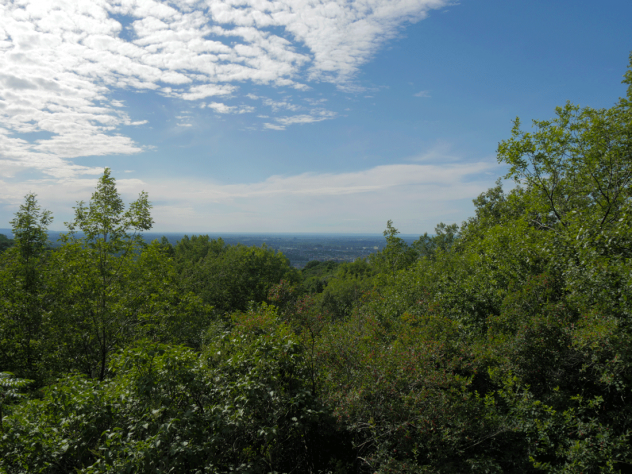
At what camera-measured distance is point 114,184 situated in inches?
533

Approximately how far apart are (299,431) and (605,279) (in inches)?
303

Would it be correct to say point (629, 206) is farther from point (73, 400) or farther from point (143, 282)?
point (143, 282)

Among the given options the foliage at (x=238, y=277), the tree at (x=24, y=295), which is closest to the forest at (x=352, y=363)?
the tree at (x=24, y=295)

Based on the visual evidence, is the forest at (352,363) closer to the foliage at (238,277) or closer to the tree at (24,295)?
the tree at (24,295)

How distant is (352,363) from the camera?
7.25 meters

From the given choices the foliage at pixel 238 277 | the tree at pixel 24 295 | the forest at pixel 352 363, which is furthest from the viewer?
the foliage at pixel 238 277

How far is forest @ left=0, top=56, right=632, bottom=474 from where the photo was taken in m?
4.82

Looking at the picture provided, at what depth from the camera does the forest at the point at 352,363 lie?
4820mm

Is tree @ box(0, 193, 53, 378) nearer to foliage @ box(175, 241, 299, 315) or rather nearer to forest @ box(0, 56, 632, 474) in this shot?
forest @ box(0, 56, 632, 474)

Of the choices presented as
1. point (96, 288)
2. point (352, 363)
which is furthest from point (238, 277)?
point (352, 363)

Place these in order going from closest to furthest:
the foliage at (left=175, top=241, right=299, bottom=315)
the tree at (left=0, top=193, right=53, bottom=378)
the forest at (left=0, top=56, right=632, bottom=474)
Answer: the forest at (left=0, top=56, right=632, bottom=474) < the tree at (left=0, top=193, right=53, bottom=378) < the foliage at (left=175, top=241, right=299, bottom=315)

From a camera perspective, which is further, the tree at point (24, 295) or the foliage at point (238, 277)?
the foliage at point (238, 277)

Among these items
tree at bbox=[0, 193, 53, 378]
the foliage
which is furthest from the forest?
the foliage

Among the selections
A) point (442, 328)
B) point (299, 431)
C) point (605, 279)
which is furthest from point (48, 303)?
point (605, 279)
